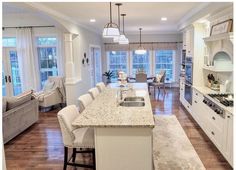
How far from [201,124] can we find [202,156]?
4.07ft

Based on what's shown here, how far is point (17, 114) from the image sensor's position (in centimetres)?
434

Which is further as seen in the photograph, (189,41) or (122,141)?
(189,41)

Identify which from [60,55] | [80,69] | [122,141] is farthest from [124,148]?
Result: [60,55]

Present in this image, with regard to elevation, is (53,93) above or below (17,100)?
below

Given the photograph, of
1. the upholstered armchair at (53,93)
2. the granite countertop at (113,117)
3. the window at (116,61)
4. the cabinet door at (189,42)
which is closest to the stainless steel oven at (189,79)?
the cabinet door at (189,42)

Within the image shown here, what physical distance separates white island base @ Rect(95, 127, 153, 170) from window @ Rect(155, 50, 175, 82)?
26.7 ft

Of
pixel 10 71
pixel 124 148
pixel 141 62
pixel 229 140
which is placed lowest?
pixel 229 140

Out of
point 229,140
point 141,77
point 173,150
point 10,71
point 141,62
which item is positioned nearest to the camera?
point 229,140

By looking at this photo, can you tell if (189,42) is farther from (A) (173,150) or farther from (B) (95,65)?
(B) (95,65)

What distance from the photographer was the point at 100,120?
8.26 feet

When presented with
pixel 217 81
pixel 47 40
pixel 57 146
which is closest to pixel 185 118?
pixel 217 81

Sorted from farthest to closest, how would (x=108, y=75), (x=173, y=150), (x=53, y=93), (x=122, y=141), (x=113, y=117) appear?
1. (x=108, y=75)
2. (x=53, y=93)
3. (x=173, y=150)
4. (x=113, y=117)
5. (x=122, y=141)

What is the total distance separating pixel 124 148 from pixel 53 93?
449cm

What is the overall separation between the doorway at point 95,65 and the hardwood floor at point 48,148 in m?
3.47
